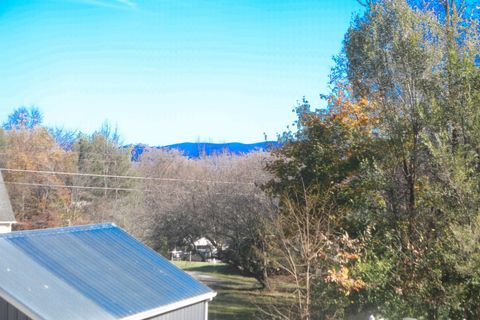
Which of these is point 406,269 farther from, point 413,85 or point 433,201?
point 413,85

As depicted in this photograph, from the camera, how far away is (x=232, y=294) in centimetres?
2919

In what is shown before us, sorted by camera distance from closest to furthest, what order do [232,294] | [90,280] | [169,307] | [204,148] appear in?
[90,280], [169,307], [232,294], [204,148]

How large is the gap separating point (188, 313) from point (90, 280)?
2399mm

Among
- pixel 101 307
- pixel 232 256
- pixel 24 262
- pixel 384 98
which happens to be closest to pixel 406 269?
pixel 384 98

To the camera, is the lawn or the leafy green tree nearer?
the lawn

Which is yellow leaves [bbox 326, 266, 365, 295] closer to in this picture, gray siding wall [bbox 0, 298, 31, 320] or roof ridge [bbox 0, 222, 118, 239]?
roof ridge [bbox 0, 222, 118, 239]

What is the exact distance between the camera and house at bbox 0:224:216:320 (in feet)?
28.1

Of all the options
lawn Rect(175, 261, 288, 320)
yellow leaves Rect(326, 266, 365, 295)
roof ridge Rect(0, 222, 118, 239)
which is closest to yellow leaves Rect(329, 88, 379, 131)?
yellow leaves Rect(326, 266, 365, 295)

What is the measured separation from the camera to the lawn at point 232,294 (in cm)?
2319

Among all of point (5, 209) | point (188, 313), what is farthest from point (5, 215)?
point (188, 313)

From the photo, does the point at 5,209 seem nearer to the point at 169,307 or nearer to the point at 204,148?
the point at 169,307

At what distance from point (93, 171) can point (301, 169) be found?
27450 mm

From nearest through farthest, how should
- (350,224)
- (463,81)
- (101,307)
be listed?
(101,307) → (463,81) → (350,224)

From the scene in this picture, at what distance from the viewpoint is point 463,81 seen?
10648 mm
